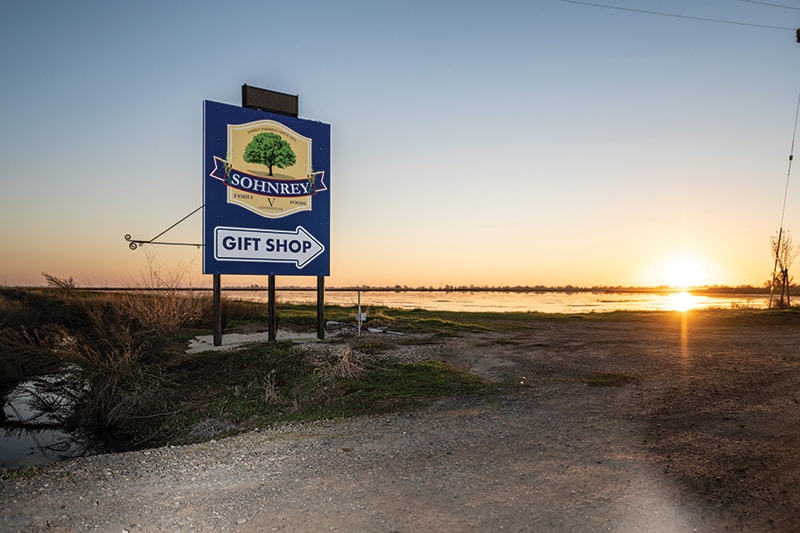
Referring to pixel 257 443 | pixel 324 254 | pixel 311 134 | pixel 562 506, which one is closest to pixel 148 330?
pixel 324 254

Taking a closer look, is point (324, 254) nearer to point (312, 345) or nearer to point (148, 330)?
point (312, 345)

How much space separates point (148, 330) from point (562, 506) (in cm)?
1376

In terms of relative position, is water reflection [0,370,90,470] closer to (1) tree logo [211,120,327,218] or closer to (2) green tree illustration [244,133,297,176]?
(1) tree logo [211,120,327,218]

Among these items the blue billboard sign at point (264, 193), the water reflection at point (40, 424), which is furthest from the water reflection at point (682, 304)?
the water reflection at point (40, 424)

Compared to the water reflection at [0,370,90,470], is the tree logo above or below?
above

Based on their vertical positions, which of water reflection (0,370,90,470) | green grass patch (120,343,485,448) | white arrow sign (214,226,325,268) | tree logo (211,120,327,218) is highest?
tree logo (211,120,327,218)

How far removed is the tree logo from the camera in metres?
12.9

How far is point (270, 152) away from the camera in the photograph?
44.0ft

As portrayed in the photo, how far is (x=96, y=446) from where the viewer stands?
8312mm

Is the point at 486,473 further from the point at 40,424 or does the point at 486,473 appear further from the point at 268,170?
the point at 268,170

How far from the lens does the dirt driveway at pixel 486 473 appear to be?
13.8 feet

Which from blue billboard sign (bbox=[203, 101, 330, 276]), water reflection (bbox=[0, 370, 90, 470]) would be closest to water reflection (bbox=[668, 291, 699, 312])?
blue billboard sign (bbox=[203, 101, 330, 276])

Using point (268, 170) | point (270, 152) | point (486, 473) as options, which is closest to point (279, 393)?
point (486, 473)

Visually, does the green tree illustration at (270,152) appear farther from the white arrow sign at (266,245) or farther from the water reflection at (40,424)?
the water reflection at (40,424)
